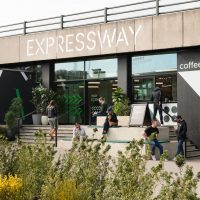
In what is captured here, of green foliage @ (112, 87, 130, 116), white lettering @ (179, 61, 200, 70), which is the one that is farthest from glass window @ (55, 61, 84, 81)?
white lettering @ (179, 61, 200, 70)

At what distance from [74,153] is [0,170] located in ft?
4.47

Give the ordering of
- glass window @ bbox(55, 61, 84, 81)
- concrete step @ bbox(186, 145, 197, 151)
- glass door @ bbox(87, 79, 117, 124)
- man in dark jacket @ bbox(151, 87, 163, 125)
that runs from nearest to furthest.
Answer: concrete step @ bbox(186, 145, 197, 151), man in dark jacket @ bbox(151, 87, 163, 125), glass door @ bbox(87, 79, 117, 124), glass window @ bbox(55, 61, 84, 81)

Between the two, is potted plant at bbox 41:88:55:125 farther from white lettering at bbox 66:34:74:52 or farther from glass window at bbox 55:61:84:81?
white lettering at bbox 66:34:74:52

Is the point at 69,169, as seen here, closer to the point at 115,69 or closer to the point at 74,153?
→ the point at 74,153

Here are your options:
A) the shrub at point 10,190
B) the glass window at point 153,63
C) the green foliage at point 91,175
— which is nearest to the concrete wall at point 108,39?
the glass window at point 153,63

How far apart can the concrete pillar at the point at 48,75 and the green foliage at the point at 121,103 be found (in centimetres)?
603

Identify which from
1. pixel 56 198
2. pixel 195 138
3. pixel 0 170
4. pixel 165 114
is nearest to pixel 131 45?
pixel 165 114

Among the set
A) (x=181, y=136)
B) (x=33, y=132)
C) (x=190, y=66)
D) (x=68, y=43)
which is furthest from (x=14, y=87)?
(x=181, y=136)

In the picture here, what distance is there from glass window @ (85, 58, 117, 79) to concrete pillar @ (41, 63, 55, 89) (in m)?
2.56

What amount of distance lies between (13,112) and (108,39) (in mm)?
6915

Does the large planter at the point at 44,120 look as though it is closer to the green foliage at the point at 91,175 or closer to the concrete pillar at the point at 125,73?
the concrete pillar at the point at 125,73

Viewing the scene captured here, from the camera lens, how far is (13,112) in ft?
87.0

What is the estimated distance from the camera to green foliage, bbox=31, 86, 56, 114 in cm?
2727

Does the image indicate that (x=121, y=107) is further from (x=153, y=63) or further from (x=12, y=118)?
(x=12, y=118)
